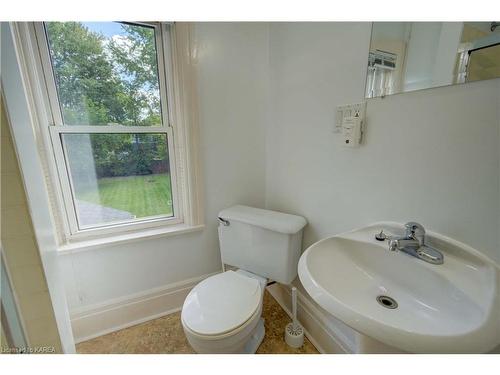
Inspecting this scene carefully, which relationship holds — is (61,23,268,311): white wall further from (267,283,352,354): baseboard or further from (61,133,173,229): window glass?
(267,283,352,354): baseboard

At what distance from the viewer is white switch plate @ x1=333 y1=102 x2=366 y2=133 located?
89 centimetres

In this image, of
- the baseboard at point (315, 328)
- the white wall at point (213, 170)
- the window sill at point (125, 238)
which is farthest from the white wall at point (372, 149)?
the window sill at point (125, 238)

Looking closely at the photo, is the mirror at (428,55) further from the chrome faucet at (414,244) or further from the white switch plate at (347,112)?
the chrome faucet at (414,244)

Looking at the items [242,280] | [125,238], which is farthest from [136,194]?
[242,280]

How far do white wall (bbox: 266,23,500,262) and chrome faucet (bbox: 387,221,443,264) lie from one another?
3.1 inches

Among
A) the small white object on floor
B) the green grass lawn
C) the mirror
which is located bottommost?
the small white object on floor

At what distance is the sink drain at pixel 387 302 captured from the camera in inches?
26.9

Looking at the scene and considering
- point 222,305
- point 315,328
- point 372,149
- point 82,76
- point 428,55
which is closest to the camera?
point 428,55

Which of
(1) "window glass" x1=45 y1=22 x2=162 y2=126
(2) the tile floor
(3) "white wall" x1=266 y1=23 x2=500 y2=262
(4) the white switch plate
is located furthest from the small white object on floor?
(1) "window glass" x1=45 y1=22 x2=162 y2=126

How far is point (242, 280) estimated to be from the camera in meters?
1.16

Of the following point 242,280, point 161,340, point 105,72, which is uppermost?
point 105,72

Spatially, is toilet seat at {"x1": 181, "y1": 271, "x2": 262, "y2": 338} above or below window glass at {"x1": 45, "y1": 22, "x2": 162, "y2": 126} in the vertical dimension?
below

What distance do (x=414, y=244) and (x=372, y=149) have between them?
1.27 ft

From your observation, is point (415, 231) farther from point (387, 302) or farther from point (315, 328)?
point (315, 328)
